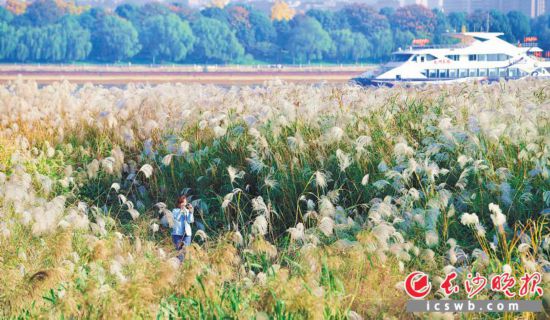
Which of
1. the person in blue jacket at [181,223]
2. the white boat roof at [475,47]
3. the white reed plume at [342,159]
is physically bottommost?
the white boat roof at [475,47]

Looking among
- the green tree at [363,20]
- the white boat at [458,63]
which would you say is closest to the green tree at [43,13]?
the green tree at [363,20]

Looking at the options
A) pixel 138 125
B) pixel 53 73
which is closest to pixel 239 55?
pixel 53 73

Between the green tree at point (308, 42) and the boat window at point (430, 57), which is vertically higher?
the boat window at point (430, 57)

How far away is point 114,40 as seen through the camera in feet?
334

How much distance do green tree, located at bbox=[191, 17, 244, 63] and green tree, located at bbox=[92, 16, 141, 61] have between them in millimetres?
6828

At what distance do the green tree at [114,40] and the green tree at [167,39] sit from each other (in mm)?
1741

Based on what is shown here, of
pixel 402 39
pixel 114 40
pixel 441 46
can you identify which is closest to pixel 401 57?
pixel 441 46

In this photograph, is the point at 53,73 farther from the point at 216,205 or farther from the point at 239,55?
the point at 216,205

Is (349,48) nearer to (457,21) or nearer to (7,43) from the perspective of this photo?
(457,21)

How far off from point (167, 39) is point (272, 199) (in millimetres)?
95201

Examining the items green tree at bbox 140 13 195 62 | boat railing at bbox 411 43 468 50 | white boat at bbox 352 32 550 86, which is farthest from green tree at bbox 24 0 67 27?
white boat at bbox 352 32 550 86

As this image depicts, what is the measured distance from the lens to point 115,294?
19.9 ft

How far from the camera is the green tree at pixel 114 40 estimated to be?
10150 cm

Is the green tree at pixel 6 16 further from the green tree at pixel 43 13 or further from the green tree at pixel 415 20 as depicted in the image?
the green tree at pixel 415 20
